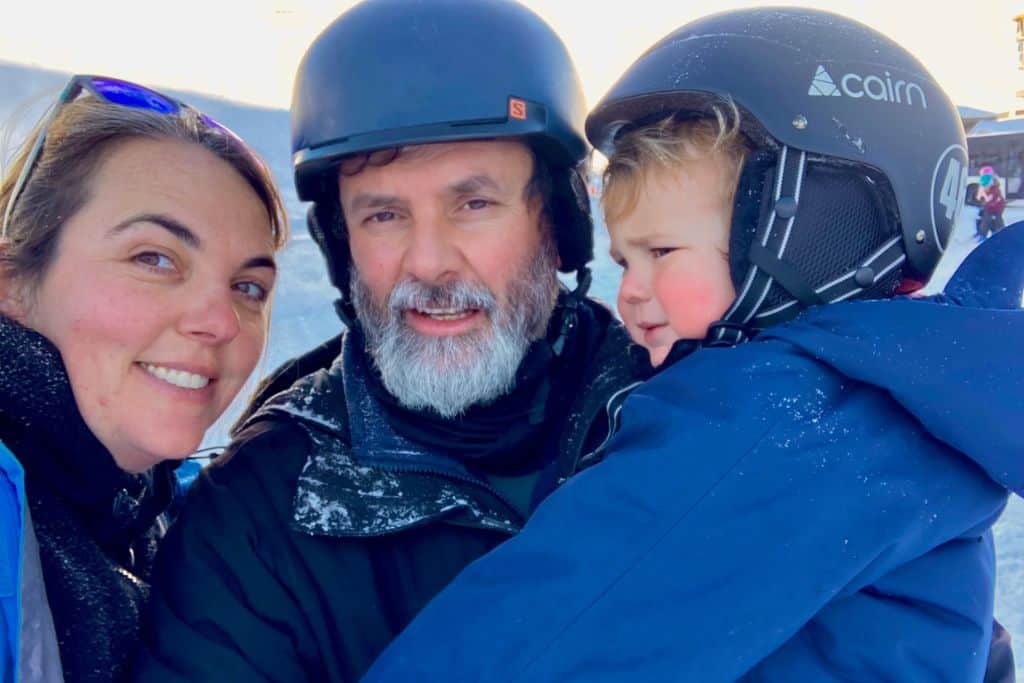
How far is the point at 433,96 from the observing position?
2.28 m

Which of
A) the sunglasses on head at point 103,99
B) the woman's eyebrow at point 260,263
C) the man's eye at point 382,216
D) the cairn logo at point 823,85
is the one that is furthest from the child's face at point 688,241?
the sunglasses on head at point 103,99

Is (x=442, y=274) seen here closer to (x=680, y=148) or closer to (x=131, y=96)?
(x=680, y=148)

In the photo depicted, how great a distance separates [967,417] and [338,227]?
1879mm

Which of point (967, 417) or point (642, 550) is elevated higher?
point (967, 417)

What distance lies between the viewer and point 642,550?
1327 mm

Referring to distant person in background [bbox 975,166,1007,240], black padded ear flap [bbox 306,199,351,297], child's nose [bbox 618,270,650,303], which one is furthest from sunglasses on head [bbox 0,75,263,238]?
distant person in background [bbox 975,166,1007,240]

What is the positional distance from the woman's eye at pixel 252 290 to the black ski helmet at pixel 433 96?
0.45 m

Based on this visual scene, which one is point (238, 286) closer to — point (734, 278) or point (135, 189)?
point (135, 189)

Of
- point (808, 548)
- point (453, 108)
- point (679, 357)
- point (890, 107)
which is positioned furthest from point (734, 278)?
point (453, 108)

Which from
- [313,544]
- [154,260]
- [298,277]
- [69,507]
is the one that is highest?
[154,260]

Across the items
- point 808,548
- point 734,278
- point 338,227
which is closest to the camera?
point 808,548

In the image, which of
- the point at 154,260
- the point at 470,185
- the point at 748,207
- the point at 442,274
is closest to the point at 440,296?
the point at 442,274

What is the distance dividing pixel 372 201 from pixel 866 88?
4.13ft

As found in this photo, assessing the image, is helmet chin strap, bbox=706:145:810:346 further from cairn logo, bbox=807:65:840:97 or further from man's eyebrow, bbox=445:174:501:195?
man's eyebrow, bbox=445:174:501:195
